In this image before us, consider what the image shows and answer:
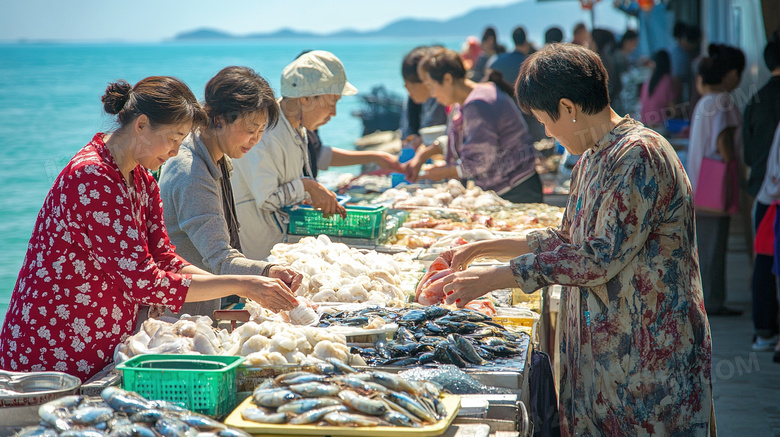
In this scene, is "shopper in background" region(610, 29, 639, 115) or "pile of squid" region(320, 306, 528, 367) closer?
"pile of squid" region(320, 306, 528, 367)

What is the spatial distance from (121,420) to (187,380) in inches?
10.0

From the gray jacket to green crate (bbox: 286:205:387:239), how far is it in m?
0.94

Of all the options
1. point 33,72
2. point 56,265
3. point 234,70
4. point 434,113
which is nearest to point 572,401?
point 56,265

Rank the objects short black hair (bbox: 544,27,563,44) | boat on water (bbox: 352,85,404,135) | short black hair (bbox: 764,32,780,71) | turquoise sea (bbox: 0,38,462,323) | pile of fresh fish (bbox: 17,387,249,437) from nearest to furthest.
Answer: pile of fresh fish (bbox: 17,387,249,437), short black hair (bbox: 764,32,780,71), short black hair (bbox: 544,27,563,44), turquoise sea (bbox: 0,38,462,323), boat on water (bbox: 352,85,404,135)

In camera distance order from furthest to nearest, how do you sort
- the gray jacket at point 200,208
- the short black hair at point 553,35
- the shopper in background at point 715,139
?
the short black hair at point 553,35
the shopper in background at point 715,139
the gray jacket at point 200,208

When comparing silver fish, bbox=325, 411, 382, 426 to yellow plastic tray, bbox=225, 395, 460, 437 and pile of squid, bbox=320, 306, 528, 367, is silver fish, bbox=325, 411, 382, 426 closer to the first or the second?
yellow plastic tray, bbox=225, 395, 460, 437

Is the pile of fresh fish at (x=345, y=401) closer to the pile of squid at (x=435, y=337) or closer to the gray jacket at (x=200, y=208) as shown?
the pile of squid at (x=435, y=337)

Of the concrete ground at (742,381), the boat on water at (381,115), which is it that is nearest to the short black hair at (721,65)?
the concrete ground at (742,381)

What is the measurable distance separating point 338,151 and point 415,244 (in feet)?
5.29

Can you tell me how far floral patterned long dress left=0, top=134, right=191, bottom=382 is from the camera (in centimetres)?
226

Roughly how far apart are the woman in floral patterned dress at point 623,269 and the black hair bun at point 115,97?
4.53ft

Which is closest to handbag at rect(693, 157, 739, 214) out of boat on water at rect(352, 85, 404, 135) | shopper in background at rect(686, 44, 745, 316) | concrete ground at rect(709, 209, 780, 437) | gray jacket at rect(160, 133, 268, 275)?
shopper in background at rect(686, 44, 745, 316)

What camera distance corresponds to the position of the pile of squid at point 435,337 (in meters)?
2.35

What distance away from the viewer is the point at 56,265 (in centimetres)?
231
